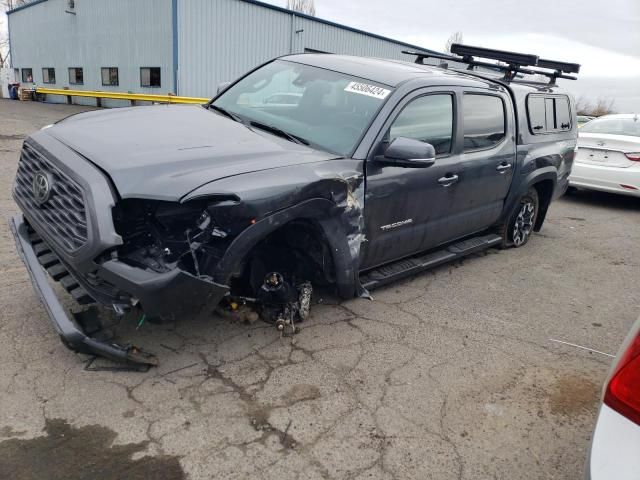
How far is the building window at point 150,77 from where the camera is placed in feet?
64.7

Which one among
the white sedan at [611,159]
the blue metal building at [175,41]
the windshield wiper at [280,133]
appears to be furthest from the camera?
the blue metal building at [175,41]

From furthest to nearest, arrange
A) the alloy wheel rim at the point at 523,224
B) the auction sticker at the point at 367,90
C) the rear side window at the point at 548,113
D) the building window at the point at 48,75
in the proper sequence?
1. the building window at the point at 48,75
2. the alloy wheel rim at the point at 523,224
3. the rear side window at the point at 548,113
4. the auction sticker at the point at 367,90

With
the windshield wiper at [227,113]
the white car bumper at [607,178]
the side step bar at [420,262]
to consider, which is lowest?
the side step bar at [420,262]

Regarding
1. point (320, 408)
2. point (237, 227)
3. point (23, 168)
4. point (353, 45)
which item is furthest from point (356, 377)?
point (353, 45)

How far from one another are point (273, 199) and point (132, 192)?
0.73 metres

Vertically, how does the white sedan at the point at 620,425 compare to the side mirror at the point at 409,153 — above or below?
below

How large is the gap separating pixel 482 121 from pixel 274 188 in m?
2.63

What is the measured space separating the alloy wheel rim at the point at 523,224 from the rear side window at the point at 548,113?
0.89m

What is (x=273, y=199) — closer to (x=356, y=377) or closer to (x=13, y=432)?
(x=356, y=377)

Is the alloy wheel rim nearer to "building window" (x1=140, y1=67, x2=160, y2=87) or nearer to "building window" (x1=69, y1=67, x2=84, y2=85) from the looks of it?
"building window" (x1=140, y1=67, x2=160, y2=87)

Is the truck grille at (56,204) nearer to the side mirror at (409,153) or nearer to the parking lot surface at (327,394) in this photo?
the parking lot surface at (327,394)

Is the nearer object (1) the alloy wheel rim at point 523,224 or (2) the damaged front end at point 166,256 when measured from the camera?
(2) the damaged front end at point 166,256

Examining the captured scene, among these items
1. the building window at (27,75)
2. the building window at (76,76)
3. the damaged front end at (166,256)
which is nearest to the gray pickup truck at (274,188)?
the damaged front end at (166,256)

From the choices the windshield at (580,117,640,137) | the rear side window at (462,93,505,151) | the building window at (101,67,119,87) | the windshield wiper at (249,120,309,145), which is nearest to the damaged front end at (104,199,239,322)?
the windshield wiper at (249,120,309,145)
